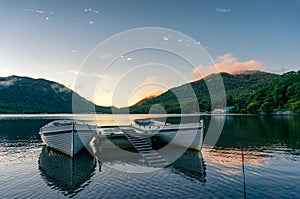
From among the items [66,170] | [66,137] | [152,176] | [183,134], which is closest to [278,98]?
[183,134]

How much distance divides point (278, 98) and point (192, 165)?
17325cm

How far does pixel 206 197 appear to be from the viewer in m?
17.0

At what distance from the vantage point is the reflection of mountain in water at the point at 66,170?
20.8 meters

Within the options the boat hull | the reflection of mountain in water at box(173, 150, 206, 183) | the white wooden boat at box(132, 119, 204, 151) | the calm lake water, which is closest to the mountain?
the white wooden boat at box(132, 119, 204, 151)

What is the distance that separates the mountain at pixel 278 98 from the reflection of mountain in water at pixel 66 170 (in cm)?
15351

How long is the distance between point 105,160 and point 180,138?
1096cm

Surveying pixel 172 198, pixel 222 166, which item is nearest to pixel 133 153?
pixel 222 166

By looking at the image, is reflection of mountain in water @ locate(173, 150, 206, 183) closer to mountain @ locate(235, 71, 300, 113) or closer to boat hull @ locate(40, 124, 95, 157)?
boat hull @ locate(40, 124, 95, 157)

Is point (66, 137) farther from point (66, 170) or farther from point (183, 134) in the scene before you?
point (183, 134)

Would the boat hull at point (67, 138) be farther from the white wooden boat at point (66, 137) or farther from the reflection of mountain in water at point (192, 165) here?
the reflection of mountain in water at point (192, 165)

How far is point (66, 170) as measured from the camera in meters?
25.7

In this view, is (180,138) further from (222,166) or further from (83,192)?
(83,192)

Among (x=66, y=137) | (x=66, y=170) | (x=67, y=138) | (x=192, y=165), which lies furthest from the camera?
(x=66, y=137)

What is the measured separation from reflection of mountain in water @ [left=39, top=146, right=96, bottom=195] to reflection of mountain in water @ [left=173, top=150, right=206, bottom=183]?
28.5 feet
